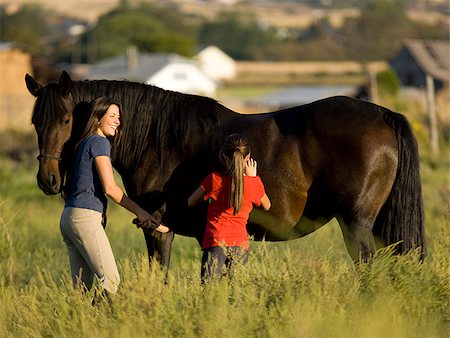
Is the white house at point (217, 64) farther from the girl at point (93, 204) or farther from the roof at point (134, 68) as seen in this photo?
the girl at point (93, 204)

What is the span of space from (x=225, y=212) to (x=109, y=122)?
106 centimetres

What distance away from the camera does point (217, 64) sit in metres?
103

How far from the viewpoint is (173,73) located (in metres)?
63.1

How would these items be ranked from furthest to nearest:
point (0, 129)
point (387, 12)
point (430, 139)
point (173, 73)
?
point (387, 12) < point (173, 73) < point (0, 129) < point (430, 139)

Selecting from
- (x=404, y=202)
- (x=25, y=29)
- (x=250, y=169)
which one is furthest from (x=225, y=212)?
(x=25, y=29)

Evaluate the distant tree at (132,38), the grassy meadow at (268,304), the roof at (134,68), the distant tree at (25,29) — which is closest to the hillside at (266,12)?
the distant tree at (25,29)

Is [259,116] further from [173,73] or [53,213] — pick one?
[173,73]

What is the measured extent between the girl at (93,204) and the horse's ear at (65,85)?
1.53ft

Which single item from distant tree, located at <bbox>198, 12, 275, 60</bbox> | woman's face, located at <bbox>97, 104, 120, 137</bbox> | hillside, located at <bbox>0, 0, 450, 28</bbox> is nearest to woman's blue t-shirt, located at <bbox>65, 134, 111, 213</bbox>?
woman's face, located at <bbox>97, 104, 120, 137</bbox>

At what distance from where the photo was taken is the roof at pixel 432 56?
56.9 m

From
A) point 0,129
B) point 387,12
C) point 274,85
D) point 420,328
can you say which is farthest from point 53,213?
point 387,12

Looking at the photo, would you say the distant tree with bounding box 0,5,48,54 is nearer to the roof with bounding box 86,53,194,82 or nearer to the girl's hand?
the roof with bounding box 86,53,194,82

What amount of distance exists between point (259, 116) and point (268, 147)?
0.32 meters

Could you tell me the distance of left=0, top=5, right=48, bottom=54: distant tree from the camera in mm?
92375
